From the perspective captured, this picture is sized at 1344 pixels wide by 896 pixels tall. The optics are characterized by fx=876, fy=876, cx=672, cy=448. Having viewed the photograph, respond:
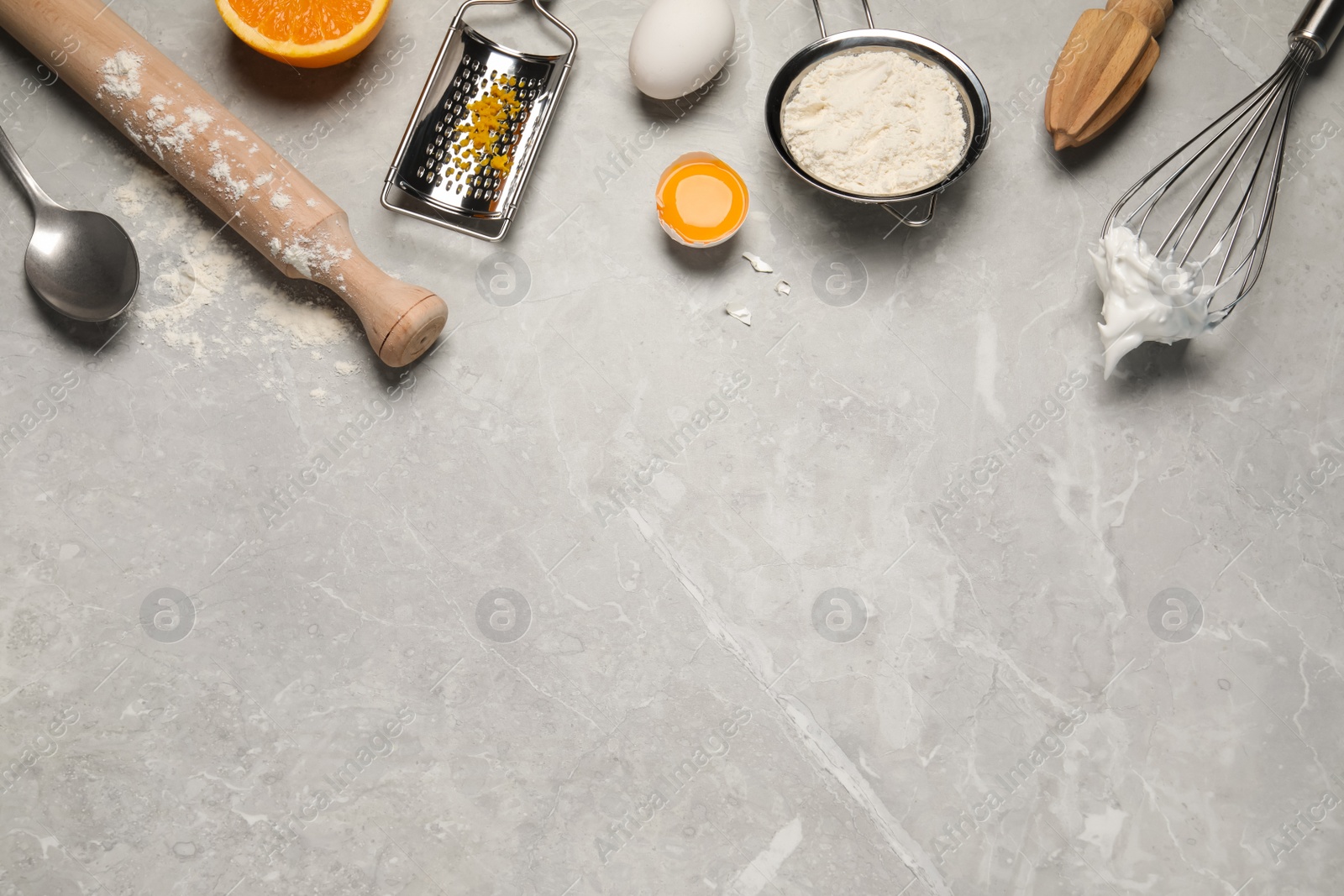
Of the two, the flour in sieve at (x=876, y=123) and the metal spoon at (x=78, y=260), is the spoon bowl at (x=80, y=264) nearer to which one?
the metal spoon at (x=78, y=260)

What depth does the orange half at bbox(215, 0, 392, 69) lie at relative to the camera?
1372 mm

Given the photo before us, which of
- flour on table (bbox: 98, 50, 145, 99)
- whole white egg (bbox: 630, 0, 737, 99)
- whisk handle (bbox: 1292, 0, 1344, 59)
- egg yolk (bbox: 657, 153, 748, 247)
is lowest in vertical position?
flour on table (bbox: 98, 50, 145, 99)

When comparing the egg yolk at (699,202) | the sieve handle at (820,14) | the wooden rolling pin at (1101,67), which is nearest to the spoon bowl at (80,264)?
the egg yolk at (699,202)

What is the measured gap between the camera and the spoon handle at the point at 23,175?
1429 mm

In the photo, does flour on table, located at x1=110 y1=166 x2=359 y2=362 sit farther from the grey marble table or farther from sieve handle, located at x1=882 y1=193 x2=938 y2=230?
sieve handle, located at x1=882 y1=193 x2=938 y2=230

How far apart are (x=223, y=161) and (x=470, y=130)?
385 millimetres

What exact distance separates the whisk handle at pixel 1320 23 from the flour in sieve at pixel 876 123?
0.57 meters

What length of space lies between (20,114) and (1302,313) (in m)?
2.23

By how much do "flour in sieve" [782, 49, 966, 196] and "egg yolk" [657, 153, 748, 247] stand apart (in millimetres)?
126

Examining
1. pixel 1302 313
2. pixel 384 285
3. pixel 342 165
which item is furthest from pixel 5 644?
pixel 1302 313

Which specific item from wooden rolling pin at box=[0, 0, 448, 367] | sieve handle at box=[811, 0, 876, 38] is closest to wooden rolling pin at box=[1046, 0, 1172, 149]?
sieve handle at box=[811, 0, 876, 38]

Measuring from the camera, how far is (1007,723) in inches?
57.9

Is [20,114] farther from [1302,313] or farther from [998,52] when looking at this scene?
[1302,313]

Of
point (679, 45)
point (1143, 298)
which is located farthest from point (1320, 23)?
point (679, 45)
